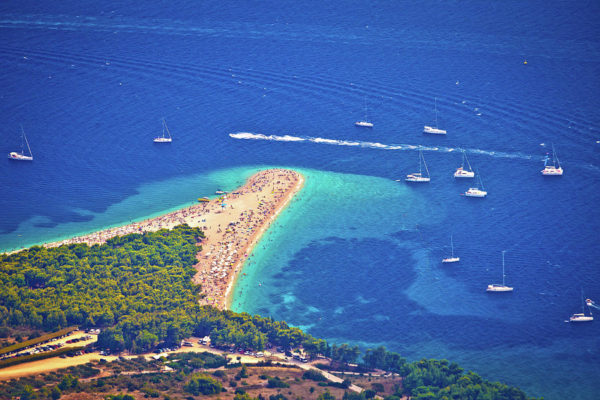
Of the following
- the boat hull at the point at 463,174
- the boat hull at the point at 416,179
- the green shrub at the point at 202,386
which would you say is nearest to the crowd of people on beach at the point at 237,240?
the boat hull at the point at 416,179

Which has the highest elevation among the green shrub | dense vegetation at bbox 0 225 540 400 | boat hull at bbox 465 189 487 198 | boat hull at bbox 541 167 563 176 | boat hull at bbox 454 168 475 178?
boat hull at bbox 541 167 563 176

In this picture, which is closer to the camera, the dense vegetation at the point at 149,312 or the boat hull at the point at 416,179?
the dense vegetation at the point at 149,312

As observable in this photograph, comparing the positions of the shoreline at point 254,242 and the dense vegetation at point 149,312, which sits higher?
the shoreline at point 254,242

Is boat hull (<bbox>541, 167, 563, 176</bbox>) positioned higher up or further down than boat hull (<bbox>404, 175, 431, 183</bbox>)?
higher up

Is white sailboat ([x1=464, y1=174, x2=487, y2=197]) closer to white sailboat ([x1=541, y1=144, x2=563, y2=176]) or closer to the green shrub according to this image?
white sailboat ([x1=541, y1=144, x2=563, y2=176])

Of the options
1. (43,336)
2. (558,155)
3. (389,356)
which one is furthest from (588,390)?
(43,336)

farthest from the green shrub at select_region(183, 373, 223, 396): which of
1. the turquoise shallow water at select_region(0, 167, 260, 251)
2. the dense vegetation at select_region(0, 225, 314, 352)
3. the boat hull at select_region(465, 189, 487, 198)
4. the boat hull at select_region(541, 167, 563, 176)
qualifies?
the boat hull at select_region(541, 167, 563, 176)

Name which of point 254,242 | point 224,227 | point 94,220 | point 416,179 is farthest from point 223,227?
point 416,179

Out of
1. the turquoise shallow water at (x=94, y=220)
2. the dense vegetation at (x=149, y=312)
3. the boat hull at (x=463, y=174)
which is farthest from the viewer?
the boat hull at (x=463, y=174)

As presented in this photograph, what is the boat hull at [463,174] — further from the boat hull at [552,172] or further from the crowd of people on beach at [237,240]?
the crowd of people on beach at [237,240]
